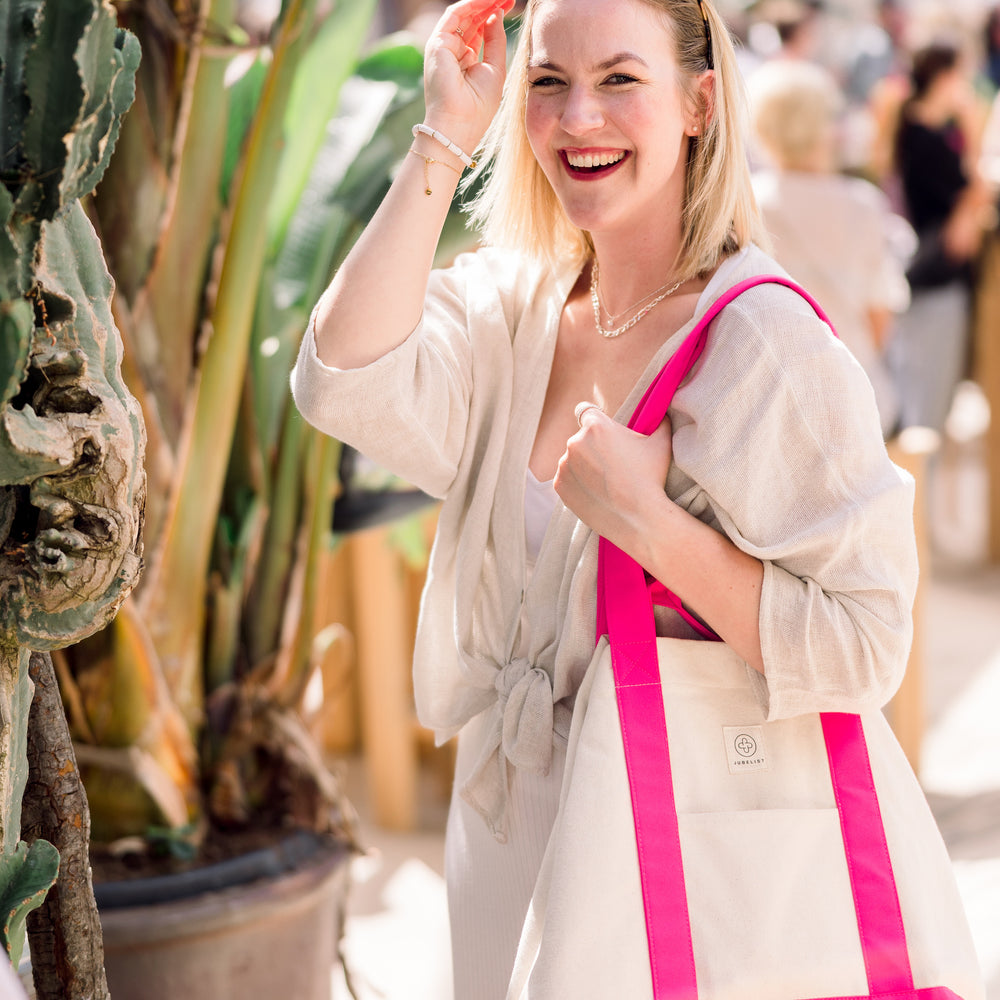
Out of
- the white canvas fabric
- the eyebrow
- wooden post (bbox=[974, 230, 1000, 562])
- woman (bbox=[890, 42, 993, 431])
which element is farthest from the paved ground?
the eyebrow

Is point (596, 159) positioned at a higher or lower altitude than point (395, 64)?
lower

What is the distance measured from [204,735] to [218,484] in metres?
0.38

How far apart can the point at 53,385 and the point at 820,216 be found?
2583 mm

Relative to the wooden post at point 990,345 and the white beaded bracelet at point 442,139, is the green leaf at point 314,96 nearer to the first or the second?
the white beaded bracelet at point 442,139

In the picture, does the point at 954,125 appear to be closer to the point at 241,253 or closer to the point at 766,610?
the point at 241,253

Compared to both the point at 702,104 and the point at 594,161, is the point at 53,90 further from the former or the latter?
the point at 702,104

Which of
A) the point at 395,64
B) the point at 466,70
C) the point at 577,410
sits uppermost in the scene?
the point at 395,64

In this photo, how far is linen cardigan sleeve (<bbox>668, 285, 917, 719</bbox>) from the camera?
1042mm

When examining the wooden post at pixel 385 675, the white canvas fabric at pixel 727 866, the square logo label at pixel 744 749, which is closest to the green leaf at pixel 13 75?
the white canvas fabric at pixel 727 866

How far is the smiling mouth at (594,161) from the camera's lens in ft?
3.79

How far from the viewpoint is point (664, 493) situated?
3.54 feet

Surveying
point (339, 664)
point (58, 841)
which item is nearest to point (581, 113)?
point (58, 841)

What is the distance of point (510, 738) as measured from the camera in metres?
1.20

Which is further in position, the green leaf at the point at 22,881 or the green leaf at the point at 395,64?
the green leaf at the point at 395,64
